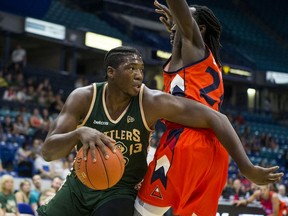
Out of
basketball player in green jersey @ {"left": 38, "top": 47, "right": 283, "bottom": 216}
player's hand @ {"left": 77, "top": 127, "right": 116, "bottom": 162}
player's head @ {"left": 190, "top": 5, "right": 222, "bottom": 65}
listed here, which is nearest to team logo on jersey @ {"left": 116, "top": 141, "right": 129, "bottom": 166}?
basketball player in green jersey @ {"left": 38, "top": 47, "right": 283, "bottom": 216}

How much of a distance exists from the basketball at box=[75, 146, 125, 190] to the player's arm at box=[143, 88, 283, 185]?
1.34 feet

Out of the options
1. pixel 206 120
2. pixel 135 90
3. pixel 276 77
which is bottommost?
pixel 276 77

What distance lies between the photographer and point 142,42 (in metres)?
19.4

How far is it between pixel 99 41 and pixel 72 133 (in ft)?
50.8

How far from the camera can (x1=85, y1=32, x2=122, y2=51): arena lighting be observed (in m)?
18.2

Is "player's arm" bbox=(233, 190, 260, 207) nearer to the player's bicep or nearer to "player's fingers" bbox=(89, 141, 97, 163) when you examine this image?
the player's bicep

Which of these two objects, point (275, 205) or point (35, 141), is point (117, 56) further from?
point (35, 141)

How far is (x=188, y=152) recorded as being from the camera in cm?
329

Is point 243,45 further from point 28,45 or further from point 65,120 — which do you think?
point 65,120

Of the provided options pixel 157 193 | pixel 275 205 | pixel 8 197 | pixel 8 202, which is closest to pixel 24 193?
pixel 8 197

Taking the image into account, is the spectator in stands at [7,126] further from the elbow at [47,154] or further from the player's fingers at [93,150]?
the player's fingers at [93,150]

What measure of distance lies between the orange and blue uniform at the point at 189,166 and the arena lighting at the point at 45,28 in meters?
14.4

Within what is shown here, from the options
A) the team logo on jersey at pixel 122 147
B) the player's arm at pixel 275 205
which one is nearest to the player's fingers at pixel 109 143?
the team logo on jersey at pixel 122 147

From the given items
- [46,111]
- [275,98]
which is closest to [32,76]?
[46,111]
